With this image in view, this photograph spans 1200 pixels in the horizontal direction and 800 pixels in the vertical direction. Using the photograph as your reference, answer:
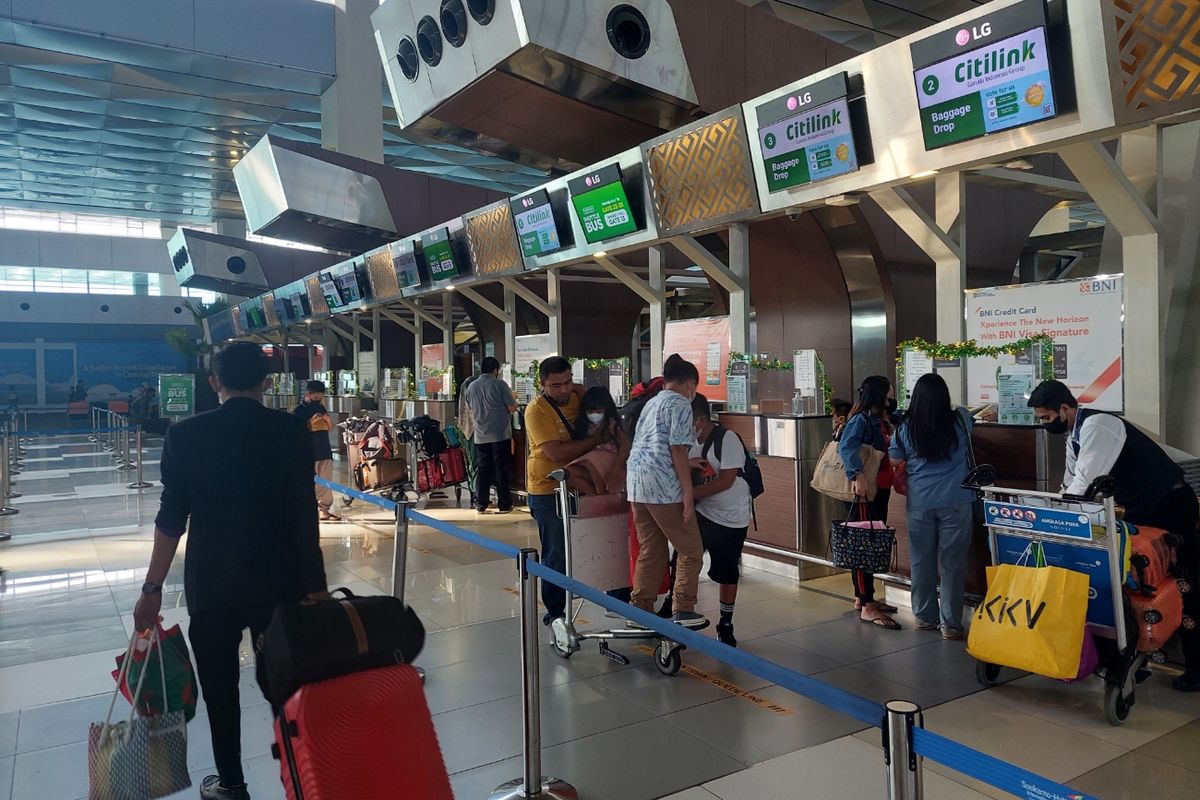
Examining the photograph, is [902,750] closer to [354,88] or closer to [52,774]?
[52,774]

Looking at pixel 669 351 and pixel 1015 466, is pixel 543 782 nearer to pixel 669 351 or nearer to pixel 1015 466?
pixel 1015 466

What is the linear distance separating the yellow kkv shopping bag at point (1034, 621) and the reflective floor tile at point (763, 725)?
712 mm

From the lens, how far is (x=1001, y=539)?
3855 mm

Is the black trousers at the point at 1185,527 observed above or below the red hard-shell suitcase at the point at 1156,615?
above

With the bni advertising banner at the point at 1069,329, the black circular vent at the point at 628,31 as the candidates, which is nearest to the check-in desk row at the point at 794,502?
the bni advertising banner at the point at 1069,329

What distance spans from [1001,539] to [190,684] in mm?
3506

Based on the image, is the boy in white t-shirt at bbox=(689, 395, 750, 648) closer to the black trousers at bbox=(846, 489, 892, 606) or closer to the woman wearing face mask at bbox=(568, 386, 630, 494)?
the woman wearing face mask at bbox=(568, 386, 630, 494)

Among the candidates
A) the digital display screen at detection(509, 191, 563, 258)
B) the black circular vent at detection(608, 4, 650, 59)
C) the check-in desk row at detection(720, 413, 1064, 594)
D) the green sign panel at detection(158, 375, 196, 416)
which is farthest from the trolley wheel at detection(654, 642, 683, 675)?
the green sign panel at detection(158, 375, 196, 416)

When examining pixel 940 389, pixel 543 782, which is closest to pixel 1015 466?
pixel 940 389

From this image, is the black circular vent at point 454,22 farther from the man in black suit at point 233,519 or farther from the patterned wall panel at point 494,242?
the man in black suit at point 233,519

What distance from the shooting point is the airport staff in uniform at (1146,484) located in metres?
3.66

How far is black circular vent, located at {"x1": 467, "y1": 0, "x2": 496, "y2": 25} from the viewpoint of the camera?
826 cm

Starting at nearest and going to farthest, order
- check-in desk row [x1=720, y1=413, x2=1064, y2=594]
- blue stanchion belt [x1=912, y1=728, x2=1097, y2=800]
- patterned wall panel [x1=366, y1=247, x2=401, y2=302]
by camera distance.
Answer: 1. blue stanchion belt [x1=912, y1=728, x2=1097, y2=800]
2. check-in desk row [x1=720, y1=413, x2=1064, y2=594]
3. patterned wall panel [x1=366, y1=247, x2=401, y2=302]

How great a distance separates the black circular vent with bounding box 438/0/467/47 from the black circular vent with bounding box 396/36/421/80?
88 centimetres
